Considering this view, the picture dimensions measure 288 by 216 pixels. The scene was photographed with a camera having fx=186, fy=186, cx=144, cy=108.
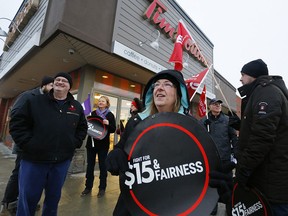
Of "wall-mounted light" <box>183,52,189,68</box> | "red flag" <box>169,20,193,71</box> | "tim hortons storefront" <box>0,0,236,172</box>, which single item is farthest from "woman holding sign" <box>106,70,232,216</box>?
"wall-mounted light" <box>183,52,189,68</box>

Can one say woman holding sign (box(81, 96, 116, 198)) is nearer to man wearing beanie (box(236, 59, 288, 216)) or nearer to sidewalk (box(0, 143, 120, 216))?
sidewalk (box(0, 143, 120, 216))

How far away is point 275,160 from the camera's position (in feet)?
5.16

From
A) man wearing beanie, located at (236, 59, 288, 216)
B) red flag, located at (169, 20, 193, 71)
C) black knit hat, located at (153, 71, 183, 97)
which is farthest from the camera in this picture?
red flag, located at (169, 20, 193, 71)

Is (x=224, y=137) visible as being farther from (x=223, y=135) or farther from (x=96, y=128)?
(x=96, y=128)

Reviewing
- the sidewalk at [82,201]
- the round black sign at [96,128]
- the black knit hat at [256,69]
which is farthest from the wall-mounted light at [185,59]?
the black knit hat at [256,69]

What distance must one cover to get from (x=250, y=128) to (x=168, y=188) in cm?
124

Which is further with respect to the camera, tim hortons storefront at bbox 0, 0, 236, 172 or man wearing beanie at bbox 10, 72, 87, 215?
tim hortons storefront at bbox 0, 0, 236, 172

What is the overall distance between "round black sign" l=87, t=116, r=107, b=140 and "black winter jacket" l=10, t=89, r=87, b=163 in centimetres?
145

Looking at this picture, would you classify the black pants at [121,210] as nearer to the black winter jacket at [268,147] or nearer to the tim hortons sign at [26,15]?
the black winter jacket at [268,147]

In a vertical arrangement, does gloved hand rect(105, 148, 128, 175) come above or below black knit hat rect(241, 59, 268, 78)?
below

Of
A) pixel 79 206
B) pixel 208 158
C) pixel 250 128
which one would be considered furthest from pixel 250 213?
pixel 79 206

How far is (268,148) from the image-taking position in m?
1.57

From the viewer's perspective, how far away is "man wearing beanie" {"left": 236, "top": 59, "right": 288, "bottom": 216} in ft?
5.01

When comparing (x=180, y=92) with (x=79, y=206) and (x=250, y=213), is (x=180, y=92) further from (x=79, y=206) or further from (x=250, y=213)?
(x=79, y=206)
